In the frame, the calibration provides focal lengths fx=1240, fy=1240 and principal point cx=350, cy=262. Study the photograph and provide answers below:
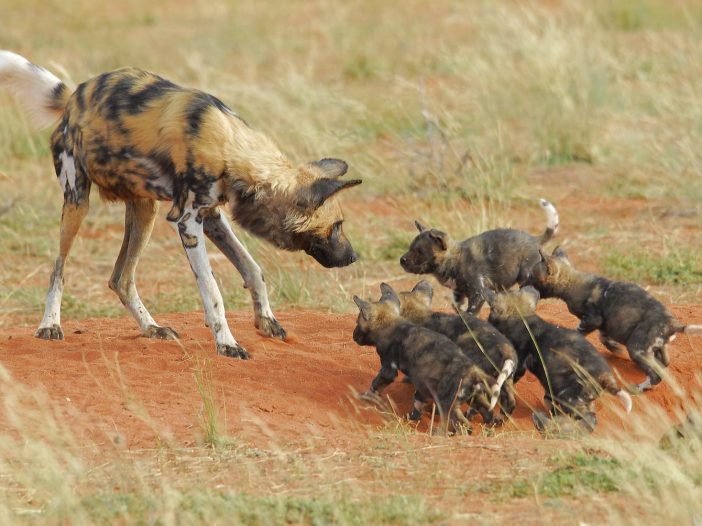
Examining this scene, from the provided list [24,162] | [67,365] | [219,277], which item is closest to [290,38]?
[24,162]

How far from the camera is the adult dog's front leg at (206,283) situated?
633 cm

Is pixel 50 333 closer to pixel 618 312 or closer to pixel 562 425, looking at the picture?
pixel 562 425

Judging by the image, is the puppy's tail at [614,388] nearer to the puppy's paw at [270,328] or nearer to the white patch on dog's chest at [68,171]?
the puppy's paw at [270,328]

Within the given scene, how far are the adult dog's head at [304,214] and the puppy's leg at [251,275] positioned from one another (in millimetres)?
370

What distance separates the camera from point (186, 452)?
500cm

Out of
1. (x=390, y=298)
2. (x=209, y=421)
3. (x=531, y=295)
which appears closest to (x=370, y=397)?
(x=390, y=298)

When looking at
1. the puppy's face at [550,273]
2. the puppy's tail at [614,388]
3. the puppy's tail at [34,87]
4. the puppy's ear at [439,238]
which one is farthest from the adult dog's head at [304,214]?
the puppy's tail at [614,388]

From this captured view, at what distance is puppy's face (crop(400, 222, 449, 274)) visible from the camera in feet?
24.0

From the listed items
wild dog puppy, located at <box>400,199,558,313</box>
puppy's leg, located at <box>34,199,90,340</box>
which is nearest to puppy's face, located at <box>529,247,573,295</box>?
wild dog puppy, located at <box>400,199,558,313</box>

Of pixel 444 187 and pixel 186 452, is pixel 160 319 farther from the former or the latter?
pixel 444 187

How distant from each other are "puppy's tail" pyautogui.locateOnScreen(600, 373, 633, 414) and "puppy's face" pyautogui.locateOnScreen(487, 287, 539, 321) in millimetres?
662

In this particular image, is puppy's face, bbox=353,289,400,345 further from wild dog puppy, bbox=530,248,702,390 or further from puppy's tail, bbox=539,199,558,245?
puppy's tail, bbox=539,199,558,245

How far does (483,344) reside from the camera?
227 inches

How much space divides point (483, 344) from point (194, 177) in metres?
1.69
